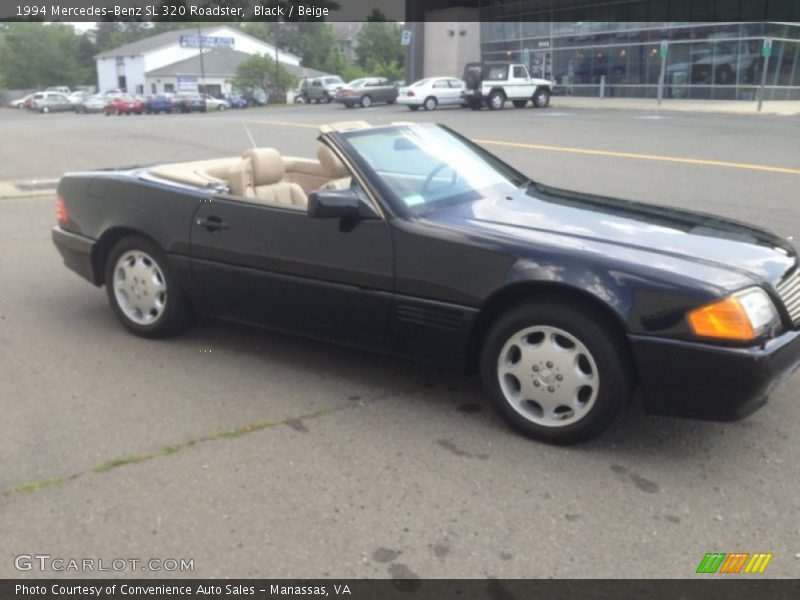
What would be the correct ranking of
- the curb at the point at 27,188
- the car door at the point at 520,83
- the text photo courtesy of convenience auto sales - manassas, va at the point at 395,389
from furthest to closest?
1. the car door at the point at 520,83
2. the curb at the point at 27,188
3. the text photo courtesy of convenience auto sales - manassas, va at the point at 395,389

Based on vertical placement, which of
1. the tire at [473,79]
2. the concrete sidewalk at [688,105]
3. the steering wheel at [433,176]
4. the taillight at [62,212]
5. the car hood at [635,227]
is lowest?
the concrete sidewalk at [688,105]

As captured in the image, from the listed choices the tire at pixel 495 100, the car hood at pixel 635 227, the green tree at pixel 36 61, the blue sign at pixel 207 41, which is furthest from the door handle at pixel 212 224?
the green tree at pixel 36 61

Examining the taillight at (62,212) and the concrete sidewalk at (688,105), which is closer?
the taillight at (62,212)

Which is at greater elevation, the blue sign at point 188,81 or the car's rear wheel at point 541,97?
the blue sign at point 188,81

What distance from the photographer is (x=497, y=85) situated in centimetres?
3319

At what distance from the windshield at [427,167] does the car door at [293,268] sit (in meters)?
0.31

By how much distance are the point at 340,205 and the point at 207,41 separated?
252ft

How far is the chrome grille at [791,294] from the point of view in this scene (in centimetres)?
351

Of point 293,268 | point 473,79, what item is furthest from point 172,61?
point 293,268

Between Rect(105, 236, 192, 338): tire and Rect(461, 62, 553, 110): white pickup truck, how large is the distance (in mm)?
29461

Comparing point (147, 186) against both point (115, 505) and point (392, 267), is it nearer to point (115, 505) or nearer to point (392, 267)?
point (392, 267)

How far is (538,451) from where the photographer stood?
11.9 ft

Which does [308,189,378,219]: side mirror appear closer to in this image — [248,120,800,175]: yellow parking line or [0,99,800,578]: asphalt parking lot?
[0,99,800,578]: asphalt parking lot

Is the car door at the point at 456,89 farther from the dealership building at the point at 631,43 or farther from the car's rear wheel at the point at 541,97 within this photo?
the dealership building at the point at 631,43
